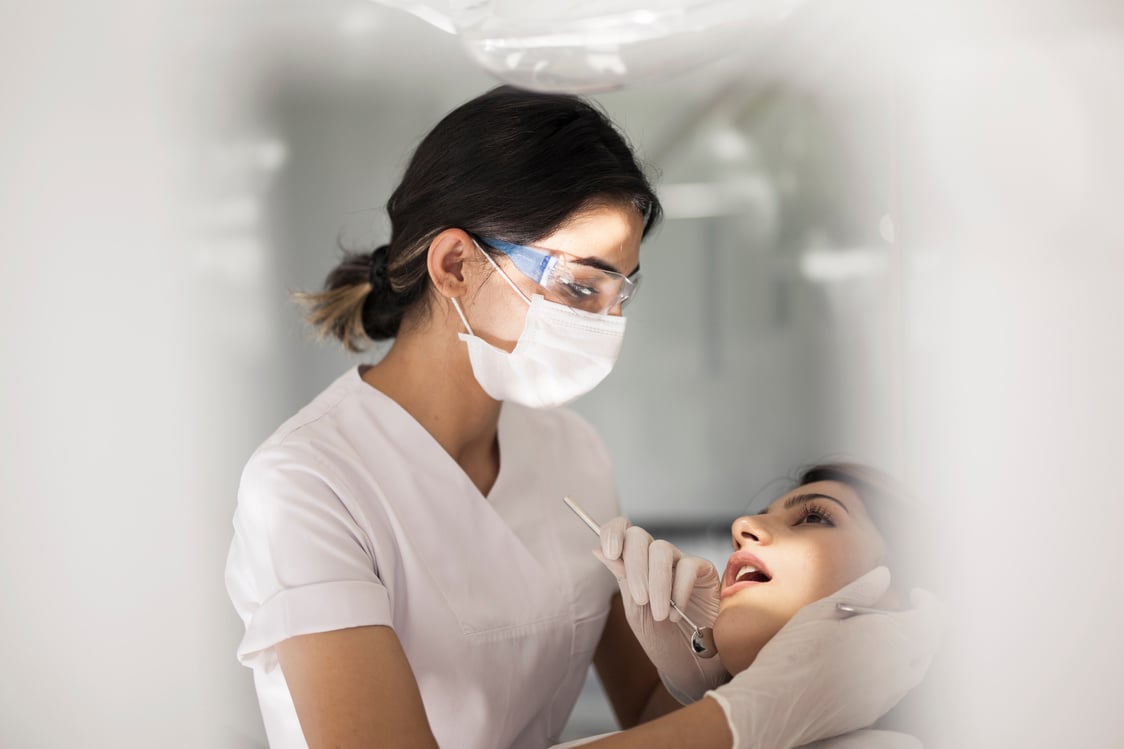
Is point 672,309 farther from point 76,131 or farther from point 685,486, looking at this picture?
point 76,131

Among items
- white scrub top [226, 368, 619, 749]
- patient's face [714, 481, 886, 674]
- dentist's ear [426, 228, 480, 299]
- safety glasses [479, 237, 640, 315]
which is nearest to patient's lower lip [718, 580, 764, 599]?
patient's face [714, 481, 886, 674]

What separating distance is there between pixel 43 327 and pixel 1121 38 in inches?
40.0

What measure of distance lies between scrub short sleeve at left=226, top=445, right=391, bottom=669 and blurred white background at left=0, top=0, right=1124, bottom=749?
0.05 meters

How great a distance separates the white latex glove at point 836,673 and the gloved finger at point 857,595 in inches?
0.9

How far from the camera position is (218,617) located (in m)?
1.00

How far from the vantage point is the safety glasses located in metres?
1.07

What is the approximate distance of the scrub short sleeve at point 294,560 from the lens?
0.89 meters

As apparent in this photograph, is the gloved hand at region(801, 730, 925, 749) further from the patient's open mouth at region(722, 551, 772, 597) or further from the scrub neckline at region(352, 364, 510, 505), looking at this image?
the scrub neckline at region(352, 364, 510, 505)

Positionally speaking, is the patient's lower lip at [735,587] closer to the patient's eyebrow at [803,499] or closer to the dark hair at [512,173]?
the patient's eyebrow at [803,499]

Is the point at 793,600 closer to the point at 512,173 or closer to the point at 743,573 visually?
the point at 743,573

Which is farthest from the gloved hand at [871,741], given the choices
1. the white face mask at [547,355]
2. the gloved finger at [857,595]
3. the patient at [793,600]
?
the white face mask at [547,355]

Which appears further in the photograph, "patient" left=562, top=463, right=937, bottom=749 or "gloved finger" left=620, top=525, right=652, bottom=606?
"gloved finger" left=620, top=525, right=652, bottom=606

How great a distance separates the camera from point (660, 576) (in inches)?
38.7

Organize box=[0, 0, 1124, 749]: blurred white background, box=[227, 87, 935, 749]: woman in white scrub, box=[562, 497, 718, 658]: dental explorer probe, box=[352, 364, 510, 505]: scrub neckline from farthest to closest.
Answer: box=[352, 364, 510, 505]: scrub neckline
box=[562, 497, 718, 658]: dental explorer probe
box=[227, 87, 935, 749]: woman in white scrub
box=[0, 0, 1124, 749]: blurred white background
